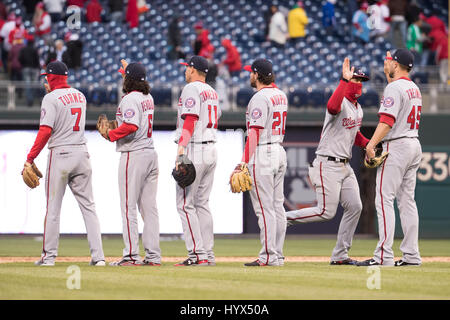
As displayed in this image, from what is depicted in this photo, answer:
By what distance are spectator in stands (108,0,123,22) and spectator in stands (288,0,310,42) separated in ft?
11.6

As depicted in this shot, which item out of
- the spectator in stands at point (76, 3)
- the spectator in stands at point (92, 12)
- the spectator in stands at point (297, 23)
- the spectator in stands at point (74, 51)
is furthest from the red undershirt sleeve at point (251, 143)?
the spectator in stands at point (76, 3)

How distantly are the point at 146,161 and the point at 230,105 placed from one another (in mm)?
6526

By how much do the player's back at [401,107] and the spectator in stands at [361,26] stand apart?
11.0 metres

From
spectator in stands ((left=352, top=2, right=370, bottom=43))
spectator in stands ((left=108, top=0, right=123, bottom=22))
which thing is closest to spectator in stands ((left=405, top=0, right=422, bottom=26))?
spectator in stands ((left=352, top=2, right=370, bottom=43))

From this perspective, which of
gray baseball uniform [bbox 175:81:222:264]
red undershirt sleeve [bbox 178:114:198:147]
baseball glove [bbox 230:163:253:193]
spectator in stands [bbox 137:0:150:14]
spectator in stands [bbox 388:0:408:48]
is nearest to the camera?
baseball glove [bbox 230:163:253:193]

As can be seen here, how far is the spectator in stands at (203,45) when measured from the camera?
17.4 meters

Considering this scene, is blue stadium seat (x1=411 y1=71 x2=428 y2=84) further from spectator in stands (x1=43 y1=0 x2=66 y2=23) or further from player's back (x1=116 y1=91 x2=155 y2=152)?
player's back (x1=116 y1=91 x2=155 y2=152)

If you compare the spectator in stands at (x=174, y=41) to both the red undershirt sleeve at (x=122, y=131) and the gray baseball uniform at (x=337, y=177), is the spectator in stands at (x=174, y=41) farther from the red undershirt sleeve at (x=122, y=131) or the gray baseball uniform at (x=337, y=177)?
the red undershirt sleeve at (x=122, y=131)

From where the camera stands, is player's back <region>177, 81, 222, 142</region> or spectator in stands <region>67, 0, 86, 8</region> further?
spectator in stands <region>67, 0, 86, 8</region>

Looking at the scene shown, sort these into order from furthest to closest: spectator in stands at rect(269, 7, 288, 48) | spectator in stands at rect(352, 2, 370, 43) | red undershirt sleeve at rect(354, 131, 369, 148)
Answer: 1. spectator in stands at rect(352, 2, 370, 43)
2. spectator in stands at rect(269, 7, 288, 48)
3. red undershirt sleeve at rect(354, 131, 369, 148)

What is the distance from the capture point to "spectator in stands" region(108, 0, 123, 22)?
1934 cm

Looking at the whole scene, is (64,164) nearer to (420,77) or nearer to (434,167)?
(434,167)

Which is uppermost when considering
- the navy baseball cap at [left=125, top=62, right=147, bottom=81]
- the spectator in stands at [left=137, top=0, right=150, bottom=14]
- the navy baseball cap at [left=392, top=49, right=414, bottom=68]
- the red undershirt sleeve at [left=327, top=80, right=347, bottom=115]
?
the spectator in stands at [left=137, top=0, right=150, bottom=14]

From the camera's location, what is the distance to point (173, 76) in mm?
17922
